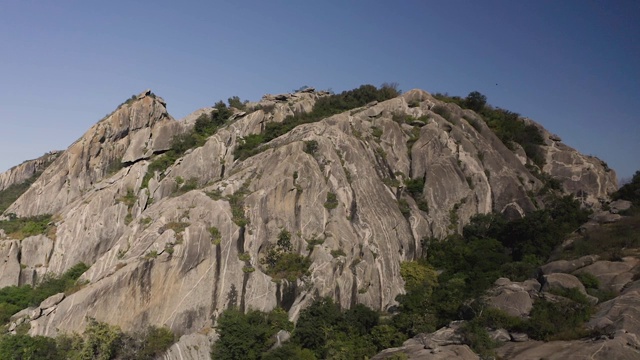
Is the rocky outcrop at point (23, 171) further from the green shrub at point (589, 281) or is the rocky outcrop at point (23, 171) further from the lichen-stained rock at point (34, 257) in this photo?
the green shrub at point (589, 281)

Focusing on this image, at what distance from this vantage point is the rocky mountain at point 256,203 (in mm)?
36719

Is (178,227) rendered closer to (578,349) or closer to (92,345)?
(92,345)

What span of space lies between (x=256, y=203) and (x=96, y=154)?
3183 centimetres

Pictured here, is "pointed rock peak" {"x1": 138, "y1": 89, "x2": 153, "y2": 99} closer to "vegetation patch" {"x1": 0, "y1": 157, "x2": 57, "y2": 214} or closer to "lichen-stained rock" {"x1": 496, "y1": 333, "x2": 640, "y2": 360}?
"vegetation patch" {"x1": 0, "y1": 157, "x2": 57, "y2": 214}

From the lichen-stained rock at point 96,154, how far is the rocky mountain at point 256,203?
0.60ft

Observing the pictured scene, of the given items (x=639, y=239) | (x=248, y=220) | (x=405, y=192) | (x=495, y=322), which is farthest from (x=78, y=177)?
(x=639, y=239)

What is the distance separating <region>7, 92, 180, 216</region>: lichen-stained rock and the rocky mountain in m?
0.18

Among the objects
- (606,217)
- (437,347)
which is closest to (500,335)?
(437,347)

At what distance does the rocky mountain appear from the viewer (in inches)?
1446

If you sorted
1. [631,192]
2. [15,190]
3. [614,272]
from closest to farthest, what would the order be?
[614,272], [631,192], [15,190]

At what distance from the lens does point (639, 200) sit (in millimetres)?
52562

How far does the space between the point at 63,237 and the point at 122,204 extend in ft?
23.0

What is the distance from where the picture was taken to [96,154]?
62.6 meters

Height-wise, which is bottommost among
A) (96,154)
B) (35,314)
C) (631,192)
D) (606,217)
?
(35,314)
